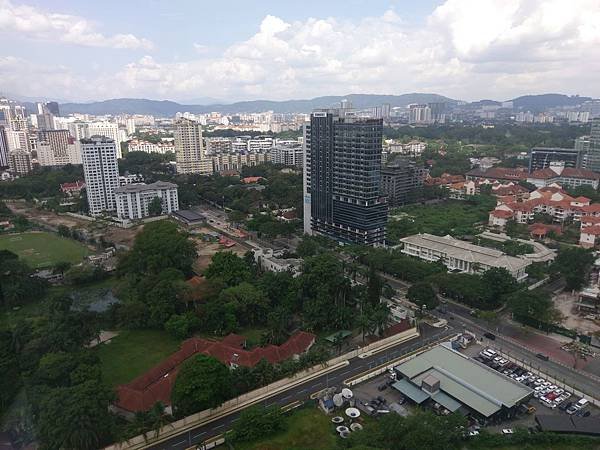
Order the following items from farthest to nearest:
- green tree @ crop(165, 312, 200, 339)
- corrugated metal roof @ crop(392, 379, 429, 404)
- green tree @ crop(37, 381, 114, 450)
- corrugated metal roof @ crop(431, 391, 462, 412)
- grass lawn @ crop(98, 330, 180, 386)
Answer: green tree @ crop(165, 312, 200, 339)
grass lawn @ crop(98, 330, 180, 386)
corrugated metal roof @ crop(392, 379, 429, 404)
corrugated metal roof @ crop(431, 391, 462, 412)
green tree @ crop(37, 381, 114, 450)

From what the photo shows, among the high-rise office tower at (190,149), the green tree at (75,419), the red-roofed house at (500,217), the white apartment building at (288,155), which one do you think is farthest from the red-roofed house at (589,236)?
the high-rise office tower at (190,149)

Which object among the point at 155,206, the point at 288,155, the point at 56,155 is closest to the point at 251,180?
the point at 288,155

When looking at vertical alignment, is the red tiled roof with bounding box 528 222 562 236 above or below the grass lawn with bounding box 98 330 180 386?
above

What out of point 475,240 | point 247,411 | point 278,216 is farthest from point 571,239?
point 247,411

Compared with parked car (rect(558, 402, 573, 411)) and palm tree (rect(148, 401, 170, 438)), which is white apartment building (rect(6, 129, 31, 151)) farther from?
parked car (rect(558, 402, 573, 411))

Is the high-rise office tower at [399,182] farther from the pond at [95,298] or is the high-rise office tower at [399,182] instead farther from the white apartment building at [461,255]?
the pond at [95,298]

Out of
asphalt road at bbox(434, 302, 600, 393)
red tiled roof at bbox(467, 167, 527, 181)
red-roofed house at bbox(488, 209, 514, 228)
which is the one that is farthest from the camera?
red tiled roof at bbox(467, 167, 527, 181)

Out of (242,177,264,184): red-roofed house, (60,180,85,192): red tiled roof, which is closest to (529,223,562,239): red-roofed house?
(242,177,264,184): red-roofed house

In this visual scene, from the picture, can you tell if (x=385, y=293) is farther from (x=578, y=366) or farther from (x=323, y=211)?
(x=323, y=211)
